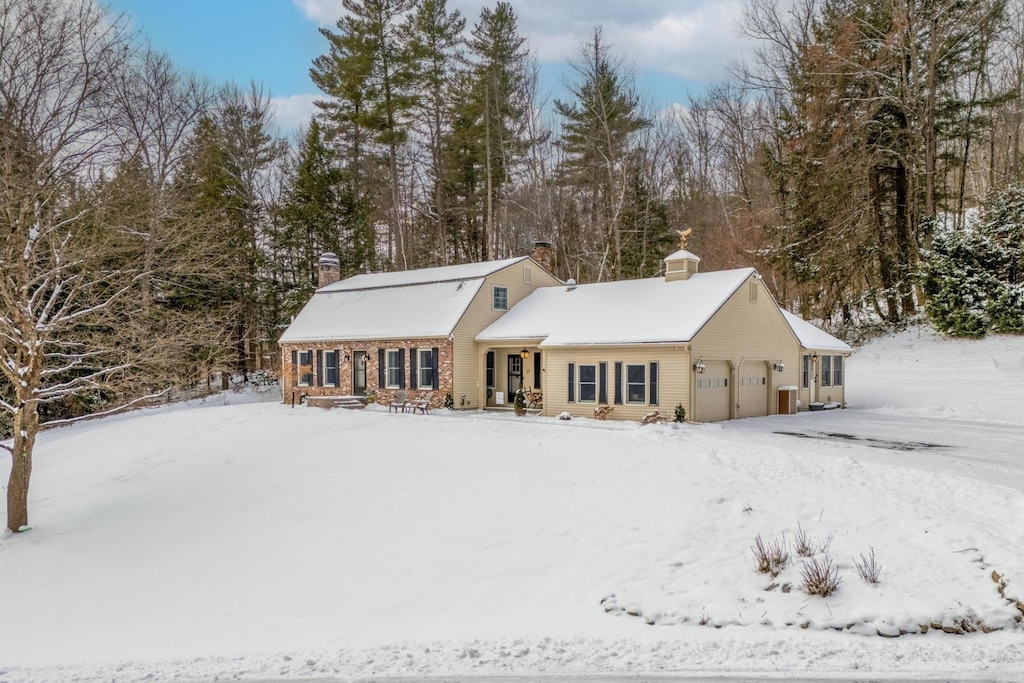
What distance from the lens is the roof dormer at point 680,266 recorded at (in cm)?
1981

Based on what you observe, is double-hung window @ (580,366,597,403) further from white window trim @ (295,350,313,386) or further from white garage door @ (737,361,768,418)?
white window trim @ (295,350,313,386)

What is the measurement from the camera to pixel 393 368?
22.0 m

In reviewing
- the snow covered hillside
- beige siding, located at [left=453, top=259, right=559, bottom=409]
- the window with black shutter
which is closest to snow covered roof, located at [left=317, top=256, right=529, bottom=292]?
beige siding, located at [left=453, top=259, right=559, bottom=409]

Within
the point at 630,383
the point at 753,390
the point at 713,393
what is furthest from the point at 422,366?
the point at 753,390

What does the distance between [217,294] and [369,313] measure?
38.8 ft

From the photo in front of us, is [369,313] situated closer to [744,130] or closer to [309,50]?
[309,50]

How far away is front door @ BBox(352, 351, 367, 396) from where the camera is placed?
22922 mm

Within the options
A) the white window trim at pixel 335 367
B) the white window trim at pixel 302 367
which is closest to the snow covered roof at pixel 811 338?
the white window trim at pixel 335 367

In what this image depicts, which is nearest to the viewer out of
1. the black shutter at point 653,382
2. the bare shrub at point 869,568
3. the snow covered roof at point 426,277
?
the bare shrub at point 869,568

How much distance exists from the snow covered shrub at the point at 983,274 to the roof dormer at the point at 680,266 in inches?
381

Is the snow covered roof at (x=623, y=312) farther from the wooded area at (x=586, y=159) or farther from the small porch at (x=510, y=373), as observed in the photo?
the wooded area at (x=586, y=159)

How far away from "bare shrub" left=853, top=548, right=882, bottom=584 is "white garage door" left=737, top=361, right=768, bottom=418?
36.9 feet

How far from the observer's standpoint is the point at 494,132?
3161 cm

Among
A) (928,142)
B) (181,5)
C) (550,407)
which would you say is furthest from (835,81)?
(181,5)
